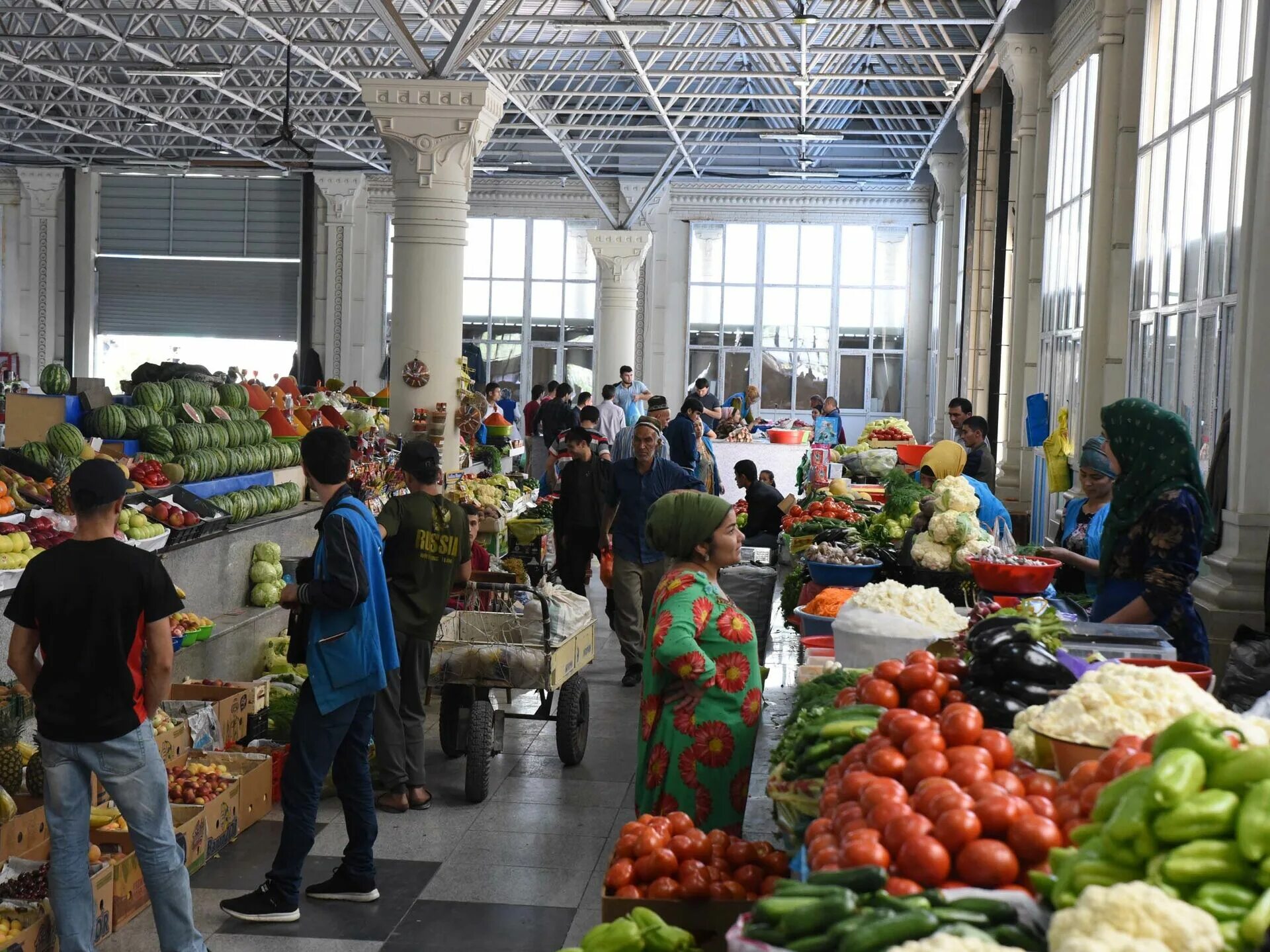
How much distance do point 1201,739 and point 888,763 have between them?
25.4 inches

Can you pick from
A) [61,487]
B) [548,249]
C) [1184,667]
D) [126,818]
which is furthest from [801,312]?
[1184,667]

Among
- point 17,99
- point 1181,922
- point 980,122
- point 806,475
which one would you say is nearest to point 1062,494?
point 806,475

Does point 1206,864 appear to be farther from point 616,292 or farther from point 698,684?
point 616,292

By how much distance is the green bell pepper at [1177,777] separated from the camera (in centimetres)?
193

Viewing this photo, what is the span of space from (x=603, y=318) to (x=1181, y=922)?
2392 cm

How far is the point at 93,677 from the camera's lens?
13.2 feet

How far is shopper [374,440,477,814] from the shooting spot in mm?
6055

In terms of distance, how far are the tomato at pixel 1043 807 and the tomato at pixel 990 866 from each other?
14 cm

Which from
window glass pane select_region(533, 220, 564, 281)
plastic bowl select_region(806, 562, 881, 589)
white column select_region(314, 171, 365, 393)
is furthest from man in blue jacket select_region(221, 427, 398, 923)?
window glass pane select_region(533, 220, 564, 281)

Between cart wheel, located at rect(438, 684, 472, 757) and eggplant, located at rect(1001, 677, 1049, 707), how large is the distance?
4279mm

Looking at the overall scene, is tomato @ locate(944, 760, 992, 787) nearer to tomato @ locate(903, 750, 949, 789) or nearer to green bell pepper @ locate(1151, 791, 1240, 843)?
tomato @ locate(903, 750, 949, 789)

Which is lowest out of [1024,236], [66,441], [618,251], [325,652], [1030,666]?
[325,652]

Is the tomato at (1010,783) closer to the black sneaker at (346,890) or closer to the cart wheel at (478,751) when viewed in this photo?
the black sneaker at (346,890)

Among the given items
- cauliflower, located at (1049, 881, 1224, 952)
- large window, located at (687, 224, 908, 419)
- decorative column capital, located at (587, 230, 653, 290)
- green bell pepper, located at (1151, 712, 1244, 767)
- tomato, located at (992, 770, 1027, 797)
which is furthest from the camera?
large window, located at (687, 224, 908, 419)
